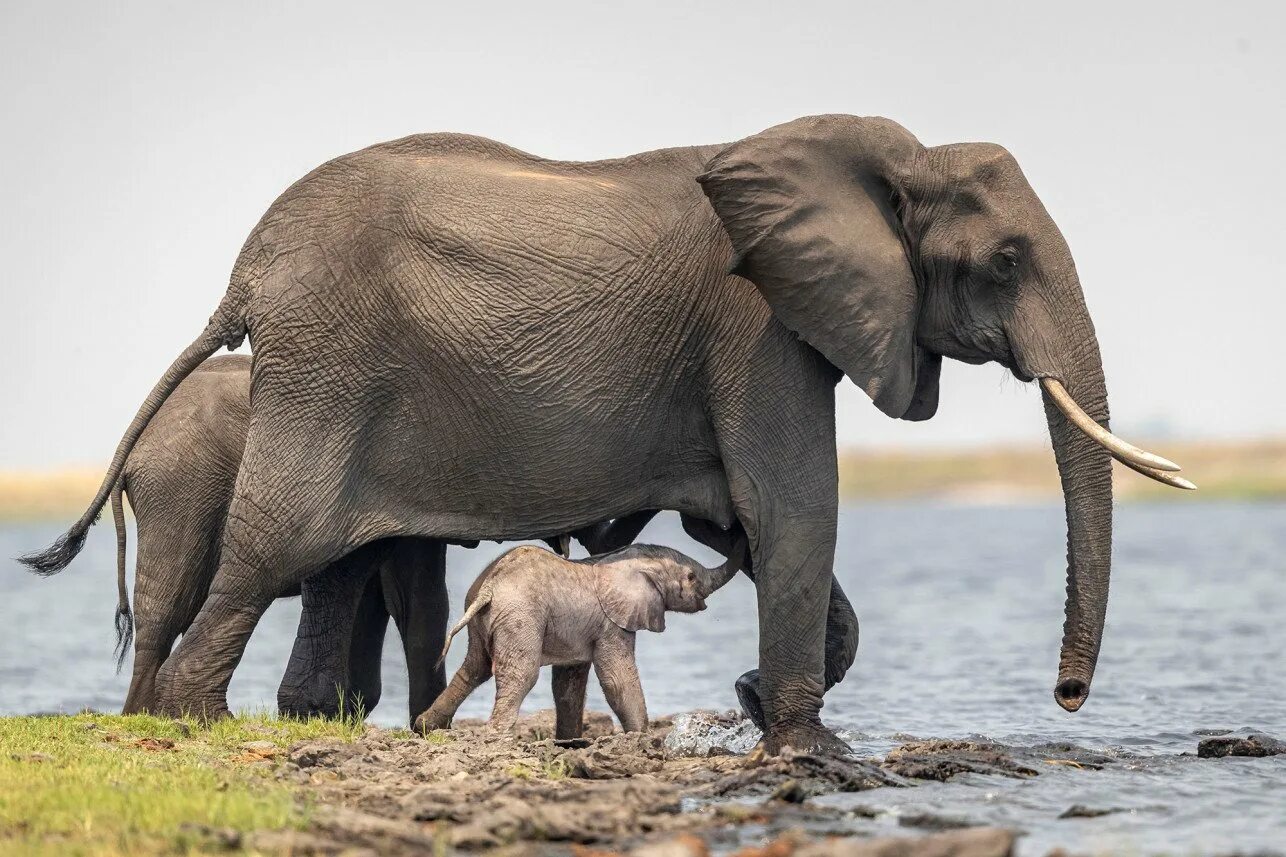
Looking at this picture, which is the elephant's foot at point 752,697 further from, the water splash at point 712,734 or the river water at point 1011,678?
the river water at point 1011,678

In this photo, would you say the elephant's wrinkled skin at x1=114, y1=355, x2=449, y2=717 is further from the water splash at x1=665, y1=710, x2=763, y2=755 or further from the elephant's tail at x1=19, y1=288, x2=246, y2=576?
the water splash at x1=665, y1=710, x2=763, y2=755

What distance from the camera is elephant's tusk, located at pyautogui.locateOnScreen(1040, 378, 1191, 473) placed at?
10258mm

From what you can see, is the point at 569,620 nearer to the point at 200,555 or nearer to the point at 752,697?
the point at 752,697

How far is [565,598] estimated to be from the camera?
11.1m

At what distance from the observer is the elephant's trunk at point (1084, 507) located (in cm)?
1066

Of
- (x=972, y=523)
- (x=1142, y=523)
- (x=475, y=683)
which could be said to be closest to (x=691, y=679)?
(x=475, y=683)

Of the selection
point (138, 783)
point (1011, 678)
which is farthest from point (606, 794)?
point (1011, 678)

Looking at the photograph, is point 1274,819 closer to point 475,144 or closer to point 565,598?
point 565,598

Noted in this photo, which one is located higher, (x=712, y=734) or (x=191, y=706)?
(x=191, y=706)

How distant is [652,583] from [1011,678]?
8458 millimetres

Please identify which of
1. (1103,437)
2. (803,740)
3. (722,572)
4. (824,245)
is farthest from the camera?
(722,572)

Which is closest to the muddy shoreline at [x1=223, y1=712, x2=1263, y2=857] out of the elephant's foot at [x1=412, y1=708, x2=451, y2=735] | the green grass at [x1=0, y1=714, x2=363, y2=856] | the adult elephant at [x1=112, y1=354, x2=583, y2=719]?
the elephant's foot at [x1=412, y1=708, x2=451, y2=735]

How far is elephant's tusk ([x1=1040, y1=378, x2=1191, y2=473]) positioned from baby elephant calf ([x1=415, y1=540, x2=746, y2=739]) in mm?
1953

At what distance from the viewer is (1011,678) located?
62.4ft
